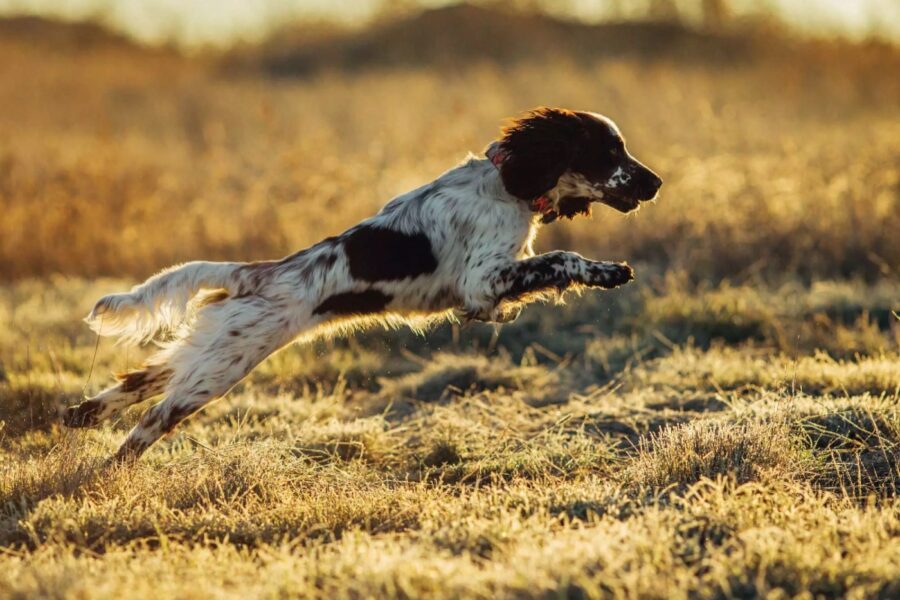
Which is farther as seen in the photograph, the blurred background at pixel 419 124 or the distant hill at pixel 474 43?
the distant hill at pixel 474 43

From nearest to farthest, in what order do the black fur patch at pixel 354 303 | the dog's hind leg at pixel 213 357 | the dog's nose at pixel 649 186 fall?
the dog's hind leg at pixel 213 357, the black fur patch at pixel 354 303, the dog's nose at pixel 649 186

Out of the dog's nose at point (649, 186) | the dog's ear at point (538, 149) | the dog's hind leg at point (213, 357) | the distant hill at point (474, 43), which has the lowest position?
the dog's hind leg at point (213, 357)

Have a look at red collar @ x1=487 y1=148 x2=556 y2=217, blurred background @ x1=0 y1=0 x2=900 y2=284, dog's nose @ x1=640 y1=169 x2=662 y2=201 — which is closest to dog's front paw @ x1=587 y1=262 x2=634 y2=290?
red collar @ x1=487 y1=148 x2=556 y2=217

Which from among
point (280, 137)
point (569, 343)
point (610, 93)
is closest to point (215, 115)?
point (280, 137)

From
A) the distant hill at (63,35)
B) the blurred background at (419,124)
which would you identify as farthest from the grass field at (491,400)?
the distant hill at (63,35)

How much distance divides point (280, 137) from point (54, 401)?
8.47 meters

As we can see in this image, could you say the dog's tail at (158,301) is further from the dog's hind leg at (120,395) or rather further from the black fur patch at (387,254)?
the black fur patch at (387,254)

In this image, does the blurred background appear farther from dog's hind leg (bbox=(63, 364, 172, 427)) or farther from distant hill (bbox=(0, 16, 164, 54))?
dog's hind leg (bbox=(63, 364, 172, 427))

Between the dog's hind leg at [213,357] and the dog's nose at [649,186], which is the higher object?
the dog's nose at [649,186]

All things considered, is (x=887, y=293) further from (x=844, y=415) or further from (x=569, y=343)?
(x=844, y=415)

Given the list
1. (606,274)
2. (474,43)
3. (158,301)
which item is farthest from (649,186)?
(474,43)

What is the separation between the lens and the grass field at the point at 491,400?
3.24 metres

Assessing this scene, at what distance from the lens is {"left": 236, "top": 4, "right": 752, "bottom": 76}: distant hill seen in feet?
74.2

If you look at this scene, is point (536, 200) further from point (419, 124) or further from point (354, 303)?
point (419, 124)
